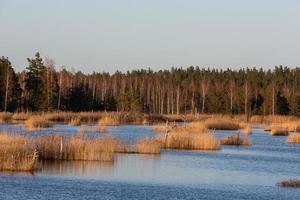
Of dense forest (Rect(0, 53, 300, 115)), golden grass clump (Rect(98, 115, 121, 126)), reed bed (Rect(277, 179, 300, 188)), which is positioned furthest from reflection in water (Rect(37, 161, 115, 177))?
dense forest (Rect(0, 53, 300, 115))

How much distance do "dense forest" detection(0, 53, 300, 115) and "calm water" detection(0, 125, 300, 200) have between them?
50744 millimetres

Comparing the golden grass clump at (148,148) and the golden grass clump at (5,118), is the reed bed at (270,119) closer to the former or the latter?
the golden grass clump at (5,118)

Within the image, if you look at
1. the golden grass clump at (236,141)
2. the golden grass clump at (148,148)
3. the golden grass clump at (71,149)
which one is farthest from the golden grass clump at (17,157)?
the golden grass clump at (236,141)

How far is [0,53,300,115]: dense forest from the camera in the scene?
9000cm

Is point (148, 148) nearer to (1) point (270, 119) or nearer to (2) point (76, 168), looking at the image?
(2) point (76, 168)

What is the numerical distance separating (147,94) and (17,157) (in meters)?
114

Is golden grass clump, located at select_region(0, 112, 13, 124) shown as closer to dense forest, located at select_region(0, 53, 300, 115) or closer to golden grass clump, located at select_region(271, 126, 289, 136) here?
dense forest, located at select_region(0, 53, 300, 115)

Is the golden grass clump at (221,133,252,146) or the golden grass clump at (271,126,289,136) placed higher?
the golden grass clump at (271,126,289,136)

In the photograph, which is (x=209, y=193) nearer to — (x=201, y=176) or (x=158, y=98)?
(x=201, y=176)

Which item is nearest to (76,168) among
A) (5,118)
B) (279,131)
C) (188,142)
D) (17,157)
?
(17,157)

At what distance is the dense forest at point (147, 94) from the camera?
9000 centimetres

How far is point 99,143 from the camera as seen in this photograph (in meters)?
35.4

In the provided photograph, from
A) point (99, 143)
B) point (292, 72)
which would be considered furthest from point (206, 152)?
point (292, 72)

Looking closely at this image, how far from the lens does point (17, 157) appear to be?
29719mm
